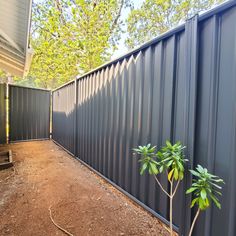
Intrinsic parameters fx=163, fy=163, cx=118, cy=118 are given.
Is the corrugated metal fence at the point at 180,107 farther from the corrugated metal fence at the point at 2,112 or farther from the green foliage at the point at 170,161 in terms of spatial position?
the corrugated metal fence at the point at 2,112

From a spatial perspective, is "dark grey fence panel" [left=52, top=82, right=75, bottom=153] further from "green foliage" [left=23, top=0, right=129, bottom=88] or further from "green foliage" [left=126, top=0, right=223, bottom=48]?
"green foliage" [left=126, top=0, right=223, bottom=48]

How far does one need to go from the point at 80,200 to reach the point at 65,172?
1.26m

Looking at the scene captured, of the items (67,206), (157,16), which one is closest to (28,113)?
(67,206)

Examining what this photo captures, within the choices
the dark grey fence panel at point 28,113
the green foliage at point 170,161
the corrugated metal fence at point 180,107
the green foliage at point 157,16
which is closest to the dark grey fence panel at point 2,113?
the dark grey fence panel at point 28,113

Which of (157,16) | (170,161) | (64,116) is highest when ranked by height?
(157,16)

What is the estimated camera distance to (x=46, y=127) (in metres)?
7.26

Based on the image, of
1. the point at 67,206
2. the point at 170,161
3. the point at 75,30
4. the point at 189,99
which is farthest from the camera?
the point at 75,30

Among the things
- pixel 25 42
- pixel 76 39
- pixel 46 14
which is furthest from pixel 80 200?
pixel 46 14

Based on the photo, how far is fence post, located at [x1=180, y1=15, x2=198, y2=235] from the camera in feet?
4.81

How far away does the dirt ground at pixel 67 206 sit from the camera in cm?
177

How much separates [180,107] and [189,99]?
15 cm

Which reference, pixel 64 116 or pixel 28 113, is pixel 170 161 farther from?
pixel 28 113

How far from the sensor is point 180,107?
5.39 feet

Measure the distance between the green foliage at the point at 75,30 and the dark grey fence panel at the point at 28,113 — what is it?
6.00 ft
